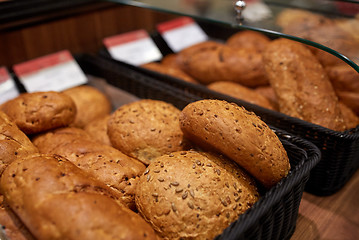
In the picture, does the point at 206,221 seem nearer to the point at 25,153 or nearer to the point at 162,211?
the point at 162,211

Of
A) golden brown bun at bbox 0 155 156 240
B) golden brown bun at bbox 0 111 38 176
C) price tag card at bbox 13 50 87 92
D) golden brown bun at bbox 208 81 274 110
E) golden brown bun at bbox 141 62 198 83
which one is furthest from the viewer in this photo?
golden brown bun at bbox 141 62 198 83

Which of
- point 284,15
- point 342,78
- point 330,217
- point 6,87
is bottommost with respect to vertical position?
point 330,217

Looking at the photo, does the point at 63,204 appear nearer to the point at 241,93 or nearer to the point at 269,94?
the point at 241,93

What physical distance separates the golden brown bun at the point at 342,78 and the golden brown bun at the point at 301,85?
2.2 inches

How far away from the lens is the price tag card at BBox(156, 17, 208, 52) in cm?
248

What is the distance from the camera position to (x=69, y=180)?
3.06ft

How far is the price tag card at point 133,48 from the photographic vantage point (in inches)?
89.0

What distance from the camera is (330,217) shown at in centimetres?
141

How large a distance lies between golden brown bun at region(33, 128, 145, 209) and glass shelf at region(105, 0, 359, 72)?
2.62 ft

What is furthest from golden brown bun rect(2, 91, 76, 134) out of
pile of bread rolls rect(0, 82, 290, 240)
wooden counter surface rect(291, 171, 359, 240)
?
wooden counter surface rect(291, 171, 359, 240)

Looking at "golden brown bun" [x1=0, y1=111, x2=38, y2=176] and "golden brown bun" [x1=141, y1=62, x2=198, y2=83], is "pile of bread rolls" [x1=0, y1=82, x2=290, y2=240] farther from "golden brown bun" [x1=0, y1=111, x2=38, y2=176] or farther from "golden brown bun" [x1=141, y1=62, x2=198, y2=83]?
"golden brown bun" [x1=141, y1=62, x2=198, y2=83]

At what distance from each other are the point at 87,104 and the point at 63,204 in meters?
1.15

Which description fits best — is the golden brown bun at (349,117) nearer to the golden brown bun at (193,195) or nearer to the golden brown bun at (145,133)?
the golden brown bun at (193,195)

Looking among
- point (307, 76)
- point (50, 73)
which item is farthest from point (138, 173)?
point (50, 73)
